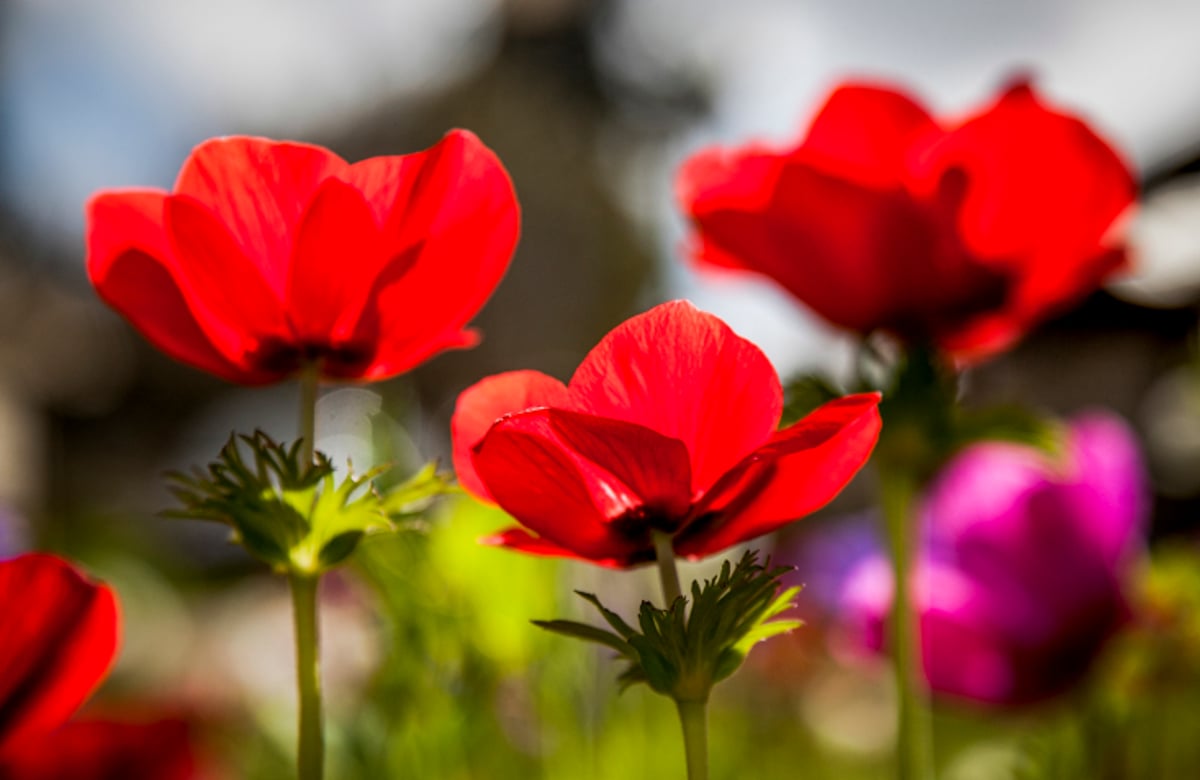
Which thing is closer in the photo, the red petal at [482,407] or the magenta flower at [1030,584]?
the red petal at [482,407]

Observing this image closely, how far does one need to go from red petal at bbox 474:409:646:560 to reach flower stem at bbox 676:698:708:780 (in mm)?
51

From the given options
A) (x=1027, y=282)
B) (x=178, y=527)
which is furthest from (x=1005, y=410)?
(x=178, y=527)

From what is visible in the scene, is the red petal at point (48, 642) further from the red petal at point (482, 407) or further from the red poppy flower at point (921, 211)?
the red poppy flower at point (921, 211)

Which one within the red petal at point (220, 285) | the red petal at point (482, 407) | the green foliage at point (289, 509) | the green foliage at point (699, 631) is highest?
the red petal at point (220, 285)

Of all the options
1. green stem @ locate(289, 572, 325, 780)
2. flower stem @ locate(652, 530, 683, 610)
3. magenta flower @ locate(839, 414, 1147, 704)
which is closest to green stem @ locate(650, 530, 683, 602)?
flower stem @ locate(652, 530, 683, 610)

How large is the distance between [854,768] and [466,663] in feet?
2.68

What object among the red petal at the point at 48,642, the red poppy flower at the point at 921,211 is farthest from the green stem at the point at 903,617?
the red petal at the point at 48,642

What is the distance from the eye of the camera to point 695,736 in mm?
278

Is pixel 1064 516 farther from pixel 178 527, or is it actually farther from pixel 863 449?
pixel 178 527

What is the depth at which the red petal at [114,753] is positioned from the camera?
501mm

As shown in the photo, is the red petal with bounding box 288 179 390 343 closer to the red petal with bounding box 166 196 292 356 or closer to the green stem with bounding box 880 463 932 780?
the red petal with bounding box 166 196 292 356

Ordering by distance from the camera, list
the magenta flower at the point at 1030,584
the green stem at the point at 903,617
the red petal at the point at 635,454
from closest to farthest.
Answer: the red petal at the point at 635,454
the green stem at the point at 903,617
the magenta flower at the point at 1030,584

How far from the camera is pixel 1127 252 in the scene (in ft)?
1.72

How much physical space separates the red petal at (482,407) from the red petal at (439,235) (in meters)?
0.05
